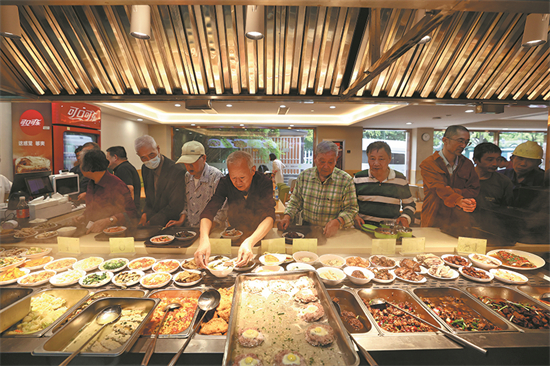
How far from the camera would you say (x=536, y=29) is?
1.29m

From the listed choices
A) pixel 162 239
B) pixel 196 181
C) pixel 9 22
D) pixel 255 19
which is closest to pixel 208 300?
pixel 162 239

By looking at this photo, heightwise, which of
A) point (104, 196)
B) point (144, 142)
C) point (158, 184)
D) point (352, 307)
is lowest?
point (352, 307)

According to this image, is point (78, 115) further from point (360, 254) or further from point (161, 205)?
point (360, 254)

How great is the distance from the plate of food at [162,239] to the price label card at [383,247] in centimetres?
171

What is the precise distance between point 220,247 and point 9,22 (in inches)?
70.6

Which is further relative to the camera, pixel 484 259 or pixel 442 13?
pixel 484 259

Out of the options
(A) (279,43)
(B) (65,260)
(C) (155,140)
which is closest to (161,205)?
(C) (155,140)

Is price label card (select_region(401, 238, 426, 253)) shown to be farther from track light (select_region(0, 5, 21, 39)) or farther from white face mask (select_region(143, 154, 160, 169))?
track light (select_region(0, 5, 21, 39))

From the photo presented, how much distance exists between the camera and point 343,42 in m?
1.53

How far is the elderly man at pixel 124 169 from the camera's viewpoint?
7.19ft

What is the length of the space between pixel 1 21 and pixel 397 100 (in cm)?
250

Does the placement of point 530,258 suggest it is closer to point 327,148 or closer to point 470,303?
point 470,303

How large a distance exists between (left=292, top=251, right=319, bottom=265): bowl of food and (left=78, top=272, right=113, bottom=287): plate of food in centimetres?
130

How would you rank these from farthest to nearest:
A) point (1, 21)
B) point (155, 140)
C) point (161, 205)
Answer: point (161, 205) < point (155, 140) < point (1, 21)
